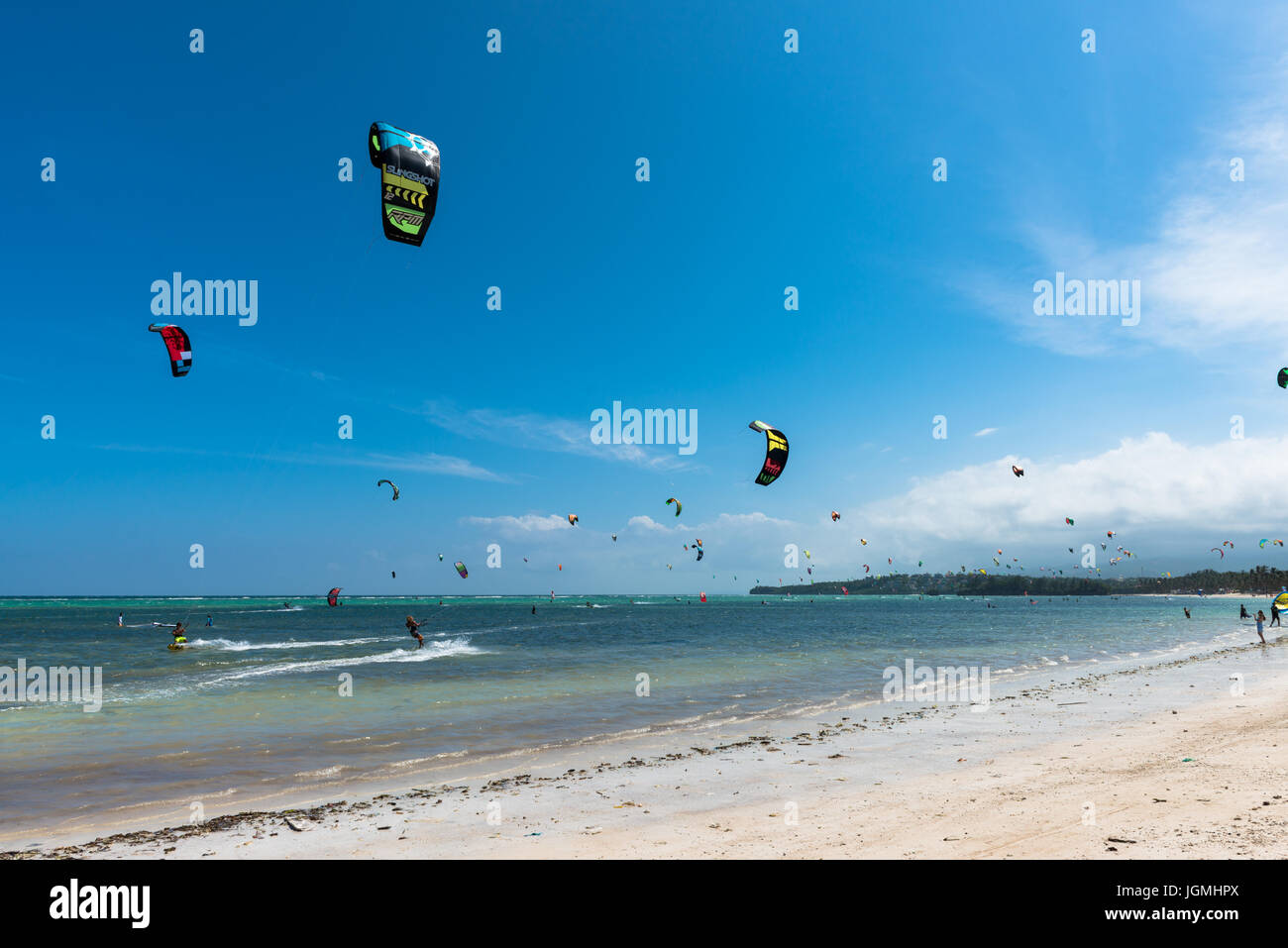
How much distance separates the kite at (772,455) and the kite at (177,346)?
48.6 ft

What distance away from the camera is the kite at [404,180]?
1119cm

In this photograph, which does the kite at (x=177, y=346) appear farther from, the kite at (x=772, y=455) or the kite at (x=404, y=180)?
the kite at (x=772, y=455)

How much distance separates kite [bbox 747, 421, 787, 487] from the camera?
62.4 ft

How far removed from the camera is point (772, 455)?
19.3m

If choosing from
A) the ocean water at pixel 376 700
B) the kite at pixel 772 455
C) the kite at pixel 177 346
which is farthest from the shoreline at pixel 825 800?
the kite at pixel 177 346

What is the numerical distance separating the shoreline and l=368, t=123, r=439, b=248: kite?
848 cm

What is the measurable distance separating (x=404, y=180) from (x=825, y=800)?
1103 cm

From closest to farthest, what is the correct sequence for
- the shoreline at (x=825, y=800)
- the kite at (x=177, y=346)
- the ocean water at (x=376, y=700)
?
the shoreline at (x=825, y=800), the ocean water at (x=376, y=700), the kite at (x=177, y=346)

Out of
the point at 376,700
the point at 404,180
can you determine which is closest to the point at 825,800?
the point at 404,180

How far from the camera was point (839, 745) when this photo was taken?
11.4m

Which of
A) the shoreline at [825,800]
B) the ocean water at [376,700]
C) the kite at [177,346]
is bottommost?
the ocean water at [376,700]
